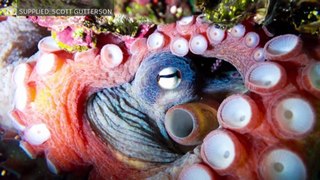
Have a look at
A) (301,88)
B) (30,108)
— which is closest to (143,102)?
(30,108)

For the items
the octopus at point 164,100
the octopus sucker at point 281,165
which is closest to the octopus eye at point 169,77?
the octopus at point 164,100

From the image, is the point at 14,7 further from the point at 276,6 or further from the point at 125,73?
the point at 276,6

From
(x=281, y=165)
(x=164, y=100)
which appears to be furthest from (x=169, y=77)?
(x=281, y=165)

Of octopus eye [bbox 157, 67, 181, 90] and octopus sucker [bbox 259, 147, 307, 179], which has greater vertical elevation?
octopus eye [bbox 157, 67, 181, 90]

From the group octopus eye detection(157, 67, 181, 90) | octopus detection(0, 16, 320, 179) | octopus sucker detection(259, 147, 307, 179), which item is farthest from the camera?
octopus eye detection(157, 67, 181, 90)

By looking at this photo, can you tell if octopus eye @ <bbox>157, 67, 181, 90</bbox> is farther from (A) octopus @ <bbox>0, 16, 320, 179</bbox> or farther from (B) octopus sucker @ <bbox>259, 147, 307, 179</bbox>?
(B) octopus sucker @ <bbox>259, 147, 307, 179</bbox>

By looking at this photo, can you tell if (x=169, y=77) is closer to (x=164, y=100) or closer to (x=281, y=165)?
(x=164, y=100)

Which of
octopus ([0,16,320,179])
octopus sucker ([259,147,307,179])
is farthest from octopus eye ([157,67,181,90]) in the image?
octopus sucker ([259,147,307,179])
